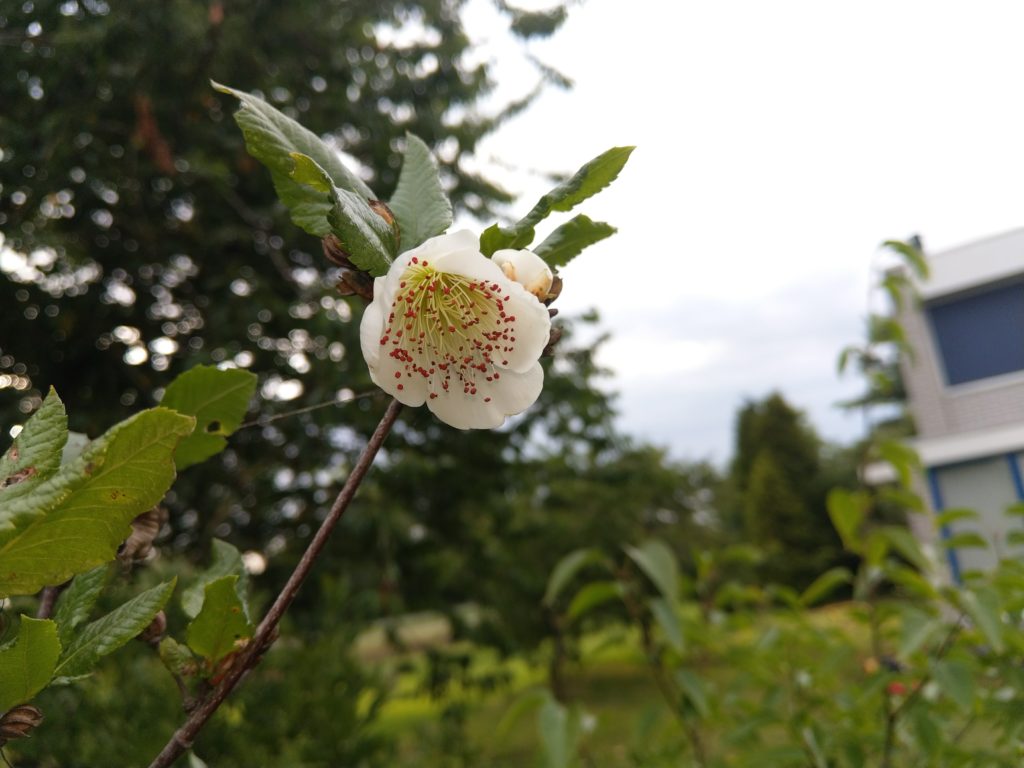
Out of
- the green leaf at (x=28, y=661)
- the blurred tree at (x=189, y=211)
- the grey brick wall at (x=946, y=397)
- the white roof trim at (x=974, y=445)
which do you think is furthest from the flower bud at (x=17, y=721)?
the grey brick wall at (x=946, y=397)

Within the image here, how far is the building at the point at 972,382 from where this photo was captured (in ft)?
9.95

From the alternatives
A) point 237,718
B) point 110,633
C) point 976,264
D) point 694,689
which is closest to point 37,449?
point 110,633

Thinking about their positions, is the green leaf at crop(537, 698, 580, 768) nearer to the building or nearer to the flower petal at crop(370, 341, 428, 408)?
the flower petal at crop(370, 341, 428, 408)

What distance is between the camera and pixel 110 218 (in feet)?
9.39

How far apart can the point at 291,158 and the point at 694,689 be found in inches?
43.4

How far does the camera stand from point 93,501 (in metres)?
0.35

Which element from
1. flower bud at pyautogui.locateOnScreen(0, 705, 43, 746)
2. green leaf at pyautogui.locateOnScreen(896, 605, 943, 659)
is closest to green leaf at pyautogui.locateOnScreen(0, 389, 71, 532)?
flower bud at pyautogui.locateOnScreen(0, 705, 43, 746)

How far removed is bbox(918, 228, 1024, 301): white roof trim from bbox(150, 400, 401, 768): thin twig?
7.28 ft

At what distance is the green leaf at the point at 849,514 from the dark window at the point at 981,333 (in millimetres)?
2449

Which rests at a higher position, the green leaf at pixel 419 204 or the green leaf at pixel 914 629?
the green leaf at pixel 419 204

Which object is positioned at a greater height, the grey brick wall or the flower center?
the grey brick wall

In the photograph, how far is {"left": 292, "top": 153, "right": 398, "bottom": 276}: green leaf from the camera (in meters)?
0.39

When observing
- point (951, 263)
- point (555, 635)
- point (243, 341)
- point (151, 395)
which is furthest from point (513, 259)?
point (555, 635)

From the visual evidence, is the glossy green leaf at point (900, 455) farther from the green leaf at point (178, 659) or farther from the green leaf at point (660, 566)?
the green leaf at point (178, 659)
